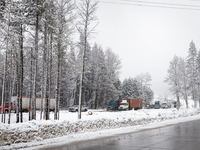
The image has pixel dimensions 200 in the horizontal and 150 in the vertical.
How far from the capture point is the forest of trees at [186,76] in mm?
53812

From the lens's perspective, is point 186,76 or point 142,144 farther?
point 186,76

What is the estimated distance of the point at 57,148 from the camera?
30.5ft

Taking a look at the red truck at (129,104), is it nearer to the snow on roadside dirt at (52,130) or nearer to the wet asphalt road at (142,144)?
the snow on roadside dirt at (52,130)

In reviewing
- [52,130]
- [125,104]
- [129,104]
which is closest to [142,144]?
[52,130]

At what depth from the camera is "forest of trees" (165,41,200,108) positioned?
177 feet

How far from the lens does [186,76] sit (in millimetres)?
56844

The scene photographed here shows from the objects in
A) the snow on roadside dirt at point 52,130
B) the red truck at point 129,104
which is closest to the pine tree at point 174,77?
the red truck at point 129,104

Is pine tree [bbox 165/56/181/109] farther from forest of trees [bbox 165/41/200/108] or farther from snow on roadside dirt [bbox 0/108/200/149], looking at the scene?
snow on roadside dirt [bbox 0/108/200/149]

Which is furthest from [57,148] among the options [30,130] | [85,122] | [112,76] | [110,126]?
[112,76]

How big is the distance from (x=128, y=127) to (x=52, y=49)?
11.5 meters

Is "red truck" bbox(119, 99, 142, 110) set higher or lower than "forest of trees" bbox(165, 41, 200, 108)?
lower

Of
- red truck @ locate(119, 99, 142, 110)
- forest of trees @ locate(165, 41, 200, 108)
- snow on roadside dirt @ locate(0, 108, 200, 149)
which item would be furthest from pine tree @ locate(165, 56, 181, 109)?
snow on roadside dirt @ locate(0, 108, 200, 149)

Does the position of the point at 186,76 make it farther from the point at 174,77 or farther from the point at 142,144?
the point at 142,144

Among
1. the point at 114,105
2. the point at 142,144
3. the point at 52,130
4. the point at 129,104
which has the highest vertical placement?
the point at 52,130
